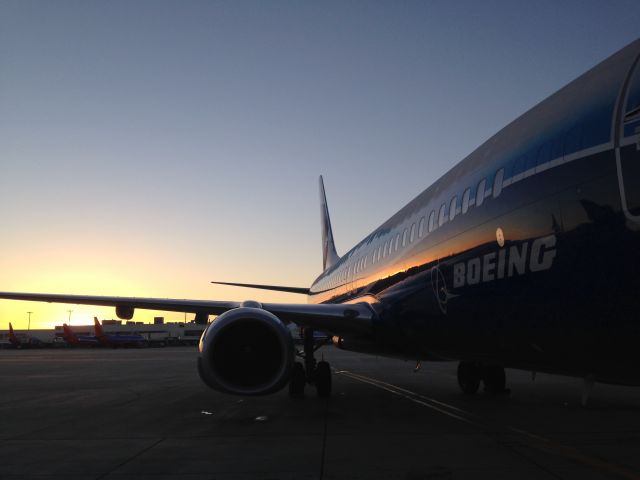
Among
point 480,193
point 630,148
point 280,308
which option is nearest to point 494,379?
point 280,308

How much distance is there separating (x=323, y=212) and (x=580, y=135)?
2445cm

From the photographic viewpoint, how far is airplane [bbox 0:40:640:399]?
3.97m

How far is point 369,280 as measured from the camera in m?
11.1

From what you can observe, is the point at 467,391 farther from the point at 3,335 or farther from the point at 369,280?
the point at 3,335

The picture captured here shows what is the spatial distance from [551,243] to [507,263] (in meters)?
0.71

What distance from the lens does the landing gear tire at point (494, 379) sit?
478 inches

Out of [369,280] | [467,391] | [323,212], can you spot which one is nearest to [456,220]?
[369,280]

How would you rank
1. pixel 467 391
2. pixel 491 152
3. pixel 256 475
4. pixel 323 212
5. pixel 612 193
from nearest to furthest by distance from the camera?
pixel 612 193, pixel 256 475, pixel 491 152, pixel 467 391, pixel 323 212

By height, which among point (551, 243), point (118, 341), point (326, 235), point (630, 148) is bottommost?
point (118, 341)

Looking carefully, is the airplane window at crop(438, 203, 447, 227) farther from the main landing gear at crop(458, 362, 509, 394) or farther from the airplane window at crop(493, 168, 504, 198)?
the main landing gear at crop(458, 362, 509, 394)

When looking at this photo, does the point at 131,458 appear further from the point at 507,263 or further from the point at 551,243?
the point at 551,243

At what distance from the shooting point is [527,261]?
482 centimetres

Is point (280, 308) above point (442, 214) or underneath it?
underneath

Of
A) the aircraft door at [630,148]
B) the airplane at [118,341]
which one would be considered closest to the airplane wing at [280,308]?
the aircraft door at [630,148]
